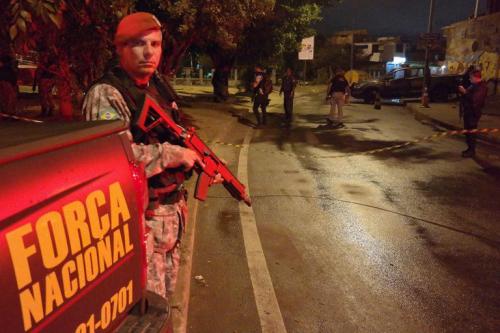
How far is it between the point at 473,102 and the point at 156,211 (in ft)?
27.6

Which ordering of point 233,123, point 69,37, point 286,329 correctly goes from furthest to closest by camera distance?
point 233,123, point 69,37, point 286,329

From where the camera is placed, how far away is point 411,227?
5.41 m

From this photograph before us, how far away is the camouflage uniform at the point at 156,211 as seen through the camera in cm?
234

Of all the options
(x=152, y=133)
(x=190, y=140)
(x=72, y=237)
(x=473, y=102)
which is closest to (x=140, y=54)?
(x=152, y=133)

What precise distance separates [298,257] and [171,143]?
2280mm

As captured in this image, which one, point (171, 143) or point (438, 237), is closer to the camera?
point (171, 143)

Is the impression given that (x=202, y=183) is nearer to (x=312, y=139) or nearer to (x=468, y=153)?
(x=468, y=153)

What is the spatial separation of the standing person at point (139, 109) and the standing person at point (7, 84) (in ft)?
29.3

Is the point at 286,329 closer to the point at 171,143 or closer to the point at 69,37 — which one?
the point at 171,143

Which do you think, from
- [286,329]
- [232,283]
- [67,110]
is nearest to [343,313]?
[286,329]

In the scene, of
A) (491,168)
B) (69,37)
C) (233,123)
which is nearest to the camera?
(69,37)

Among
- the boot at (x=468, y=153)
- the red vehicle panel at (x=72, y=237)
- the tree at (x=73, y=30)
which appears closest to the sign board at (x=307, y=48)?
the boot at (x=468, y=153)

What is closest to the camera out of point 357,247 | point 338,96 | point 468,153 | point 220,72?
point 357,247

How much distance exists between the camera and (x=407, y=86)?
2266 cm
